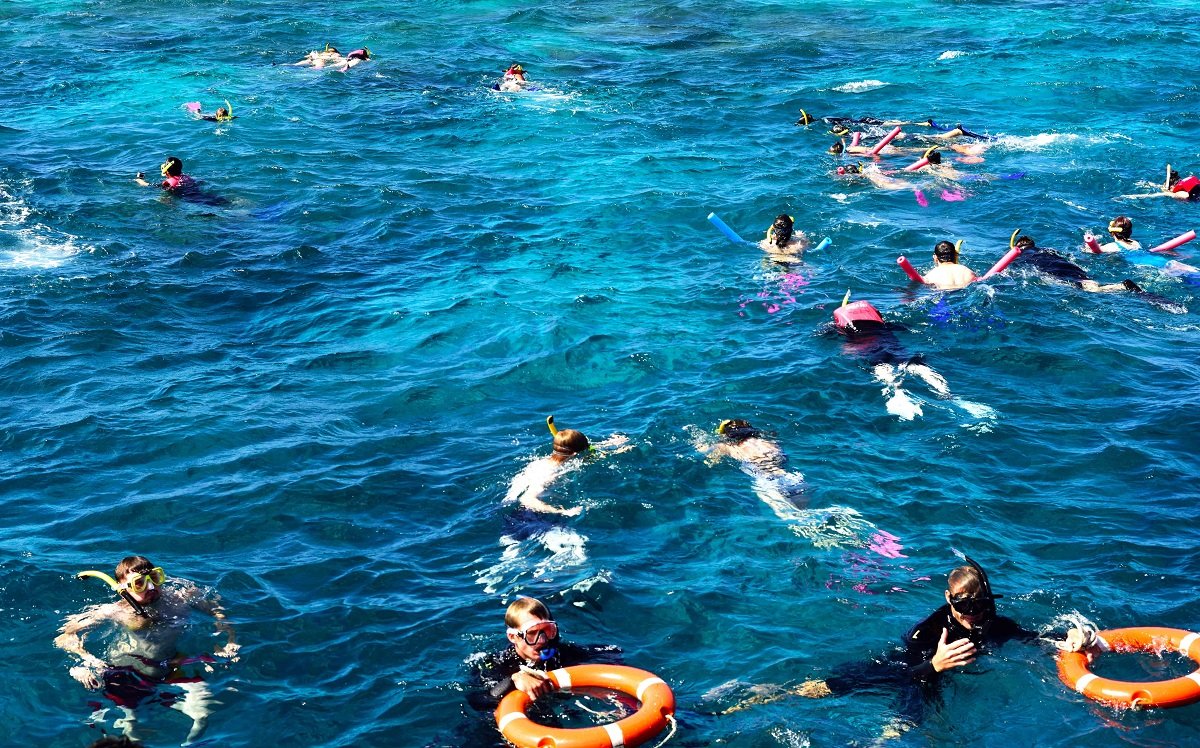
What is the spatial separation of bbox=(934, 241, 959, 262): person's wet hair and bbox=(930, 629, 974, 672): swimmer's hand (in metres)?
10.2

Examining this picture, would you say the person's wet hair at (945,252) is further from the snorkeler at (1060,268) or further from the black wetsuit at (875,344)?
the black wetsuit at (875,344)

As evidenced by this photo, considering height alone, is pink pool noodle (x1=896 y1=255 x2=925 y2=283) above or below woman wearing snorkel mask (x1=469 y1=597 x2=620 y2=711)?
below

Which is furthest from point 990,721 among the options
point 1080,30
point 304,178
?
point 1080,30

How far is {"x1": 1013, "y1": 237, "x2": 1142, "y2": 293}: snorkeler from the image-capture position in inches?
715

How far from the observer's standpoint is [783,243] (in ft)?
65.1

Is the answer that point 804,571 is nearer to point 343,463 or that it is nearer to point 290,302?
point 343,463

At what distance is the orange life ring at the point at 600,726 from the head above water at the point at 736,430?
496cm

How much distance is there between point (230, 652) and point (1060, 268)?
1430cm

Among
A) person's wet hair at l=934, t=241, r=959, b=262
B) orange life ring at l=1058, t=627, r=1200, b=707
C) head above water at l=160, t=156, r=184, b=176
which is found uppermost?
head above water at l=160, t=156, r=184, b=176

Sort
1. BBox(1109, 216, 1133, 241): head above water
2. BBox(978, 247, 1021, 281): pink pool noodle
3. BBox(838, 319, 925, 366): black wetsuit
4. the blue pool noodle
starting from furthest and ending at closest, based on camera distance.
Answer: BBox(1109, 216, 1133, 241): head above water < the blue pool noodle < BBox(978, 247, 1021, 281): pink pool noodle < BBox(838, 319, 925, 366): black wetsuit

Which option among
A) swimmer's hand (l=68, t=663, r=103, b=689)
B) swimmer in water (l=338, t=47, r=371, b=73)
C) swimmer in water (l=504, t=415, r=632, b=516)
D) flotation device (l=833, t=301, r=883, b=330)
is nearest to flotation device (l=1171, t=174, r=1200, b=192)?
flotation device (l=833, t=301, r=883, b=330)

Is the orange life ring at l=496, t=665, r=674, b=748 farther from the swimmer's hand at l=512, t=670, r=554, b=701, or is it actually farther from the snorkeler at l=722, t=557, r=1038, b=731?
the snorkeler at l=722, t=557, r=1038, b=731

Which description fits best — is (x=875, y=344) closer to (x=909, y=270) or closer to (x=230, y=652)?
(x=909, y=270)

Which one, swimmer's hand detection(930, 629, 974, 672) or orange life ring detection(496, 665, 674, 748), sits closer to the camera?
orange life ring detection(496, 665, 674, 748)
